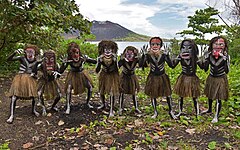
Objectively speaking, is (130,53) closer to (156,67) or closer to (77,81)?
(156,67)

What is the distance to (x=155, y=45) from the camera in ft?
15.8

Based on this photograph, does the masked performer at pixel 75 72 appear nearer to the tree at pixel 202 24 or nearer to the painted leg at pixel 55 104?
the painted leg at pixel 55 104

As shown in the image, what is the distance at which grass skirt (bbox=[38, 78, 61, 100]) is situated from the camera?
16.8 feet

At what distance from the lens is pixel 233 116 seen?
5316 mm

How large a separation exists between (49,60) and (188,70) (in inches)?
87.4

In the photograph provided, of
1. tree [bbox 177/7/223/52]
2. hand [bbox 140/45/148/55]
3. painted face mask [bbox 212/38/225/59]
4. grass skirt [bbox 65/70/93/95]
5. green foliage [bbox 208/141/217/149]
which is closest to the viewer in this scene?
green foliage [bbox 208/141/217/149]

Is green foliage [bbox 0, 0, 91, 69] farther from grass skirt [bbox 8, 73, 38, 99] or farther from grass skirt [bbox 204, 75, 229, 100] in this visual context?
grass skirt [bbox 204, 75, 229, 100]

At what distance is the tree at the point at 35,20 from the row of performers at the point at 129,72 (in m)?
1.68

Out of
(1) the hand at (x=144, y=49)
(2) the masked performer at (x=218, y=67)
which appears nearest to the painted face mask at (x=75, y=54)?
(1) the hand at (x=144, y=49)

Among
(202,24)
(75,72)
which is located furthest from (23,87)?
(202,24)

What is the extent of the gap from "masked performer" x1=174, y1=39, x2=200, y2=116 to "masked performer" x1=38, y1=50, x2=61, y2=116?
195cm

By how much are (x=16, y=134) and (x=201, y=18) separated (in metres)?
15.0

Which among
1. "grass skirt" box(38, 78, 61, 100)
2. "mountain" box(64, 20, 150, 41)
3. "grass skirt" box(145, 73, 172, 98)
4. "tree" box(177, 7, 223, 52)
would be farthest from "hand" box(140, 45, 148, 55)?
"tree" box(177, 7, 223, 52)

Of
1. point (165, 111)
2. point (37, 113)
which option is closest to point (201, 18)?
point (165, 111)
